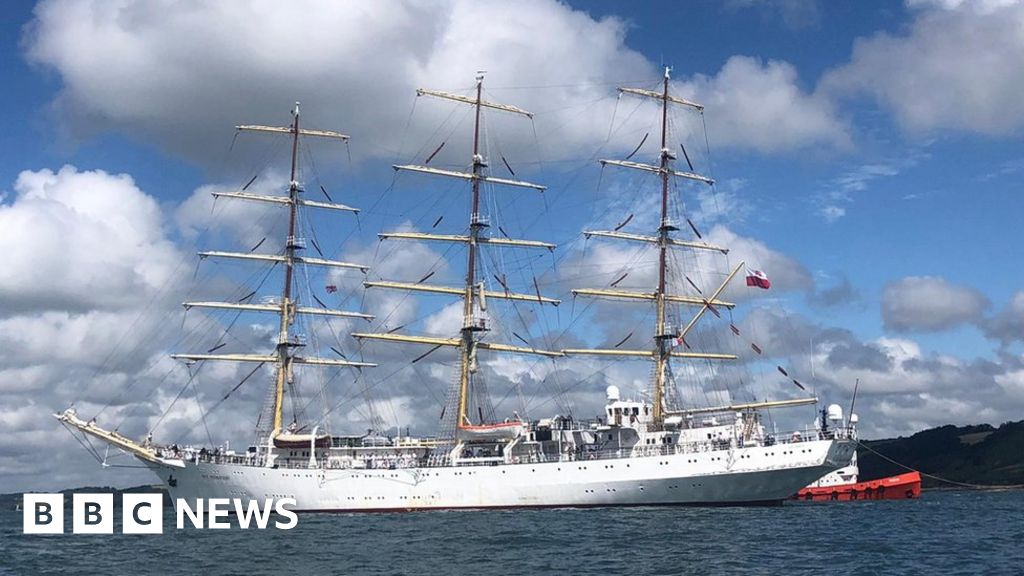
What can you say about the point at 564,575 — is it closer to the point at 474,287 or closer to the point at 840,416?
the point at 840,416

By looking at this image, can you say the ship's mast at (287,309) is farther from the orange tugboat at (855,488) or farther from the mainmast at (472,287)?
the orange tugboat at (855,488)

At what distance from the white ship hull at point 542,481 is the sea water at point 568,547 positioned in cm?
252

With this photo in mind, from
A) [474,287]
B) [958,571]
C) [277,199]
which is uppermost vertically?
[277,199]

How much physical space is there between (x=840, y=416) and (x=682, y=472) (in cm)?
1146

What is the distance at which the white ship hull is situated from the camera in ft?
219

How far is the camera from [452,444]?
255ft

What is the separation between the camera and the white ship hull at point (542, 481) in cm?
6675

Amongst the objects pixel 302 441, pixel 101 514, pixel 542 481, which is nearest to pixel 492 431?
pixel 542 481

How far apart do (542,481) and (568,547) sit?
78.8ft

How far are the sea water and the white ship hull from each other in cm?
252

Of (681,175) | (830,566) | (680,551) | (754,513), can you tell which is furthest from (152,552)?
(681,175)

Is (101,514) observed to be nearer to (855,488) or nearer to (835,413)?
(835,413)

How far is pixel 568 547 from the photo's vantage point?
45719 mm

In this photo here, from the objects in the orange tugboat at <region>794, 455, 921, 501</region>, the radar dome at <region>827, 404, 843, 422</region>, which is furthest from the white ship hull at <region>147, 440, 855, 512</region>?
the orange tugboat at <region>794, 455, 921, 501</region>
